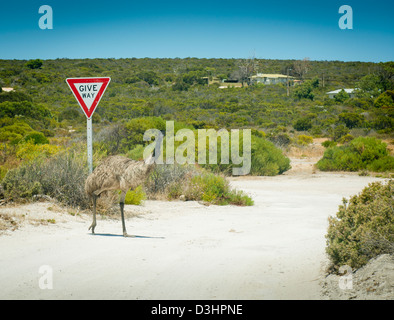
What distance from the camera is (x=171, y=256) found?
20.9ft

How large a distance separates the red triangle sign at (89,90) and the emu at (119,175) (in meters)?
1.65

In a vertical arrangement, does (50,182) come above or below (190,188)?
above

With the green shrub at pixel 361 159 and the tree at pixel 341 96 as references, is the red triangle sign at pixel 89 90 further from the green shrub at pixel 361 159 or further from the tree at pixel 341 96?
the tree at pixel 341 96

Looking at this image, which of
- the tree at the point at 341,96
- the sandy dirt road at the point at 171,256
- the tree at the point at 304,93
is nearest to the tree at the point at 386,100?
the tree at the point at 341,96

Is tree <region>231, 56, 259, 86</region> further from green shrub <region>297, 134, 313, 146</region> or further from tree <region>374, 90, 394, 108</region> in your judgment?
green shrub <region>297, 134, 313, 146</region>

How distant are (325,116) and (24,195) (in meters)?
42.8

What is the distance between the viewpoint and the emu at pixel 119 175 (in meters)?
7.19

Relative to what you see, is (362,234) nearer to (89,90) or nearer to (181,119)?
(89,90)

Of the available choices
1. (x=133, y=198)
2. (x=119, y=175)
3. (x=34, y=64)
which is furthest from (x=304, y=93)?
(x=119, y=175)

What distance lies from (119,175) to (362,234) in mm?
3955

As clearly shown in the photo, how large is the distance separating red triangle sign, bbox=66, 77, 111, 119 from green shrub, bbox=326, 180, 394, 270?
5238mm

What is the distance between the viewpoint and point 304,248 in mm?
7023

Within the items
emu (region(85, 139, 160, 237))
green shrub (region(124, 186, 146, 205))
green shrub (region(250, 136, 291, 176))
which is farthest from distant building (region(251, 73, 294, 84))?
emu (region(85, 139, 160, 237))
